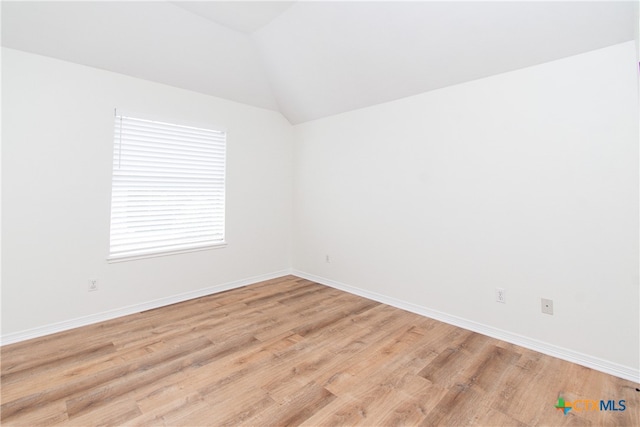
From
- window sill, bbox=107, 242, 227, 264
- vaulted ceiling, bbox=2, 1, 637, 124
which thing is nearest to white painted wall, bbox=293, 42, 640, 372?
vaulted ceiling, bbox=2, 1, 637, 124

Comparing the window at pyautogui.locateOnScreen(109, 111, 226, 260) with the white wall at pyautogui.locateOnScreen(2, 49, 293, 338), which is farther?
the window at pyautogui.locateOnScreen(109, 111, 226, 260)

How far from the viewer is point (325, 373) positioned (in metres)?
2.01

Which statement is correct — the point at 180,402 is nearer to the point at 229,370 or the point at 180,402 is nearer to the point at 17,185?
the point at 229,370

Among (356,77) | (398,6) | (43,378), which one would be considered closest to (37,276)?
(43,378)

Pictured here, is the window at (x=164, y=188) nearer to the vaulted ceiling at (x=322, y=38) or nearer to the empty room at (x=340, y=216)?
the empty room at (x=340, y=216)

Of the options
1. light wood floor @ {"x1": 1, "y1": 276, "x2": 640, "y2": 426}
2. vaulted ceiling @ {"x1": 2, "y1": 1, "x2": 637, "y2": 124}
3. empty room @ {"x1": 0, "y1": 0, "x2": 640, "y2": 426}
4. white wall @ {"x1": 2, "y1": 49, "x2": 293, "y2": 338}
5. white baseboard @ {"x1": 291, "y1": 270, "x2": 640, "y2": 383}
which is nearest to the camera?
light wood floor @ {"x1": 1, "y1": 276, "x2": 640, "y2": 426}

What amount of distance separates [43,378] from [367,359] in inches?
87.5

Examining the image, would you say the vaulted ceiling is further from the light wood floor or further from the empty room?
the light wood floor

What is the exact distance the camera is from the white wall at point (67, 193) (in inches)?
95.0

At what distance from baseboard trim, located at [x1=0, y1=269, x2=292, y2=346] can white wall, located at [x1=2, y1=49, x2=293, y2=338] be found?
0.03 m

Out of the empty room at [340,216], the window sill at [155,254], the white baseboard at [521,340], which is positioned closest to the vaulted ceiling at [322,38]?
the empty room at [340,216]

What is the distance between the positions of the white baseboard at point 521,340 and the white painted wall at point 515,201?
0.03m

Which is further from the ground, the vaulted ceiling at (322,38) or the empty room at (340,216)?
the vaulted ceiling at (322,38)

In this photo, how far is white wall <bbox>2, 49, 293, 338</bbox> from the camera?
241 cm
